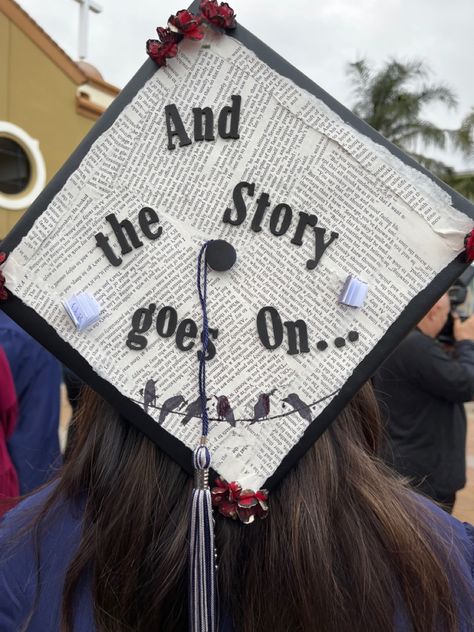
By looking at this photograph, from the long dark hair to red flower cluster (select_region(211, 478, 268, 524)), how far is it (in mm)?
35

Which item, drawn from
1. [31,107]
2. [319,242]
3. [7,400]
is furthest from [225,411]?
[31,107]

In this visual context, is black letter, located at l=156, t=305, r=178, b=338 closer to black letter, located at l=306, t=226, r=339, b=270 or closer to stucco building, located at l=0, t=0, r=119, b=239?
black letter, located at l=306, t=226, r=339, b=270

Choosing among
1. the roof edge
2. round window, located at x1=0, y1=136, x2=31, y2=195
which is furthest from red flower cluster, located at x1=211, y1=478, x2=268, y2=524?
the roof edge

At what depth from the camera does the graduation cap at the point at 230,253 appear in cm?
79

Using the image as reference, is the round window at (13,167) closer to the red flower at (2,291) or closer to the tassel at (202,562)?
the red flower at (2,291)

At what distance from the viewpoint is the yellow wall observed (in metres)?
7.64

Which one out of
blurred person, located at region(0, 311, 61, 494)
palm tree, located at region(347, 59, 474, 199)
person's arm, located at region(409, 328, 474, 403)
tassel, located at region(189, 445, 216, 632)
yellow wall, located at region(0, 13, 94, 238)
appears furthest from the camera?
palm tree, located at region(347, 59, 474, 199)

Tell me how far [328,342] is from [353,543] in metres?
0.28

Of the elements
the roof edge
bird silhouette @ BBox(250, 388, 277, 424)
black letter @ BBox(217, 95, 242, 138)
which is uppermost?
the roof edge

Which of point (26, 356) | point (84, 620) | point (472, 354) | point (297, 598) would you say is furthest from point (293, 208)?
point (472, 354)

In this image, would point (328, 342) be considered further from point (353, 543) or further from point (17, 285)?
point (17, 285)

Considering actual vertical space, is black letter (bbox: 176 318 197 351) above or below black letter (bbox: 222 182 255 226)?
below

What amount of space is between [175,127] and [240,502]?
0.52 metres

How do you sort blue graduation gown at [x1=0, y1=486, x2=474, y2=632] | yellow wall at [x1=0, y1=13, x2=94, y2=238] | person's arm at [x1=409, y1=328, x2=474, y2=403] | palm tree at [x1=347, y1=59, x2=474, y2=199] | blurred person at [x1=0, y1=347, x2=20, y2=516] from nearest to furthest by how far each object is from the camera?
blue graduation gown at [x1=0, y1=486, x2=474, y2=632] → blurred person at [x1=0, y1=347, x2=20, y2=516] → person's arm at [x1=409, y1=328, x2=474, y2=403] → yellow wall at [x1=0, y1=13, x2=94, y2=238] → palm tree at [x1=347, y1=59, x2=474, y2=199]
